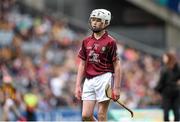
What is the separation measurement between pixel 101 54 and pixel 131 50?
761 inches

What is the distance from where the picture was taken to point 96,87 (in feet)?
45.1

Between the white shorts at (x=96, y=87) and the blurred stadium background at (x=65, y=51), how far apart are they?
4.79 meters

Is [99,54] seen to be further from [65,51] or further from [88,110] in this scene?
[65,51]

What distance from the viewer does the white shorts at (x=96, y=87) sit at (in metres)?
13.7

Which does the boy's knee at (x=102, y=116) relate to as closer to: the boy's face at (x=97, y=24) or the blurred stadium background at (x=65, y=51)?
the boy's face at (x=97, y=24)

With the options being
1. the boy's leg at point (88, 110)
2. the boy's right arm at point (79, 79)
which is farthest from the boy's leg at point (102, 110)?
the boy's right arm at point (79, 79)

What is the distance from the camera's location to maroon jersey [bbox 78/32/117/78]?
1368 centimetres

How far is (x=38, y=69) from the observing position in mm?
26609

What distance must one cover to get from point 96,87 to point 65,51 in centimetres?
1583

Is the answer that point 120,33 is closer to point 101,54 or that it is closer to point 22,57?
point 22,57

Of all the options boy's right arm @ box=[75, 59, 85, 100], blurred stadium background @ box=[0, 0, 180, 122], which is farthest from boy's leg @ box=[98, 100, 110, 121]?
blurred stadium background @ box=[0, 0, 180, 122]

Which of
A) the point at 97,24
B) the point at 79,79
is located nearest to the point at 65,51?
the point at 79,79

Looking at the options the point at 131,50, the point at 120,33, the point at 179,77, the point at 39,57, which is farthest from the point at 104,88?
the point at 120,33

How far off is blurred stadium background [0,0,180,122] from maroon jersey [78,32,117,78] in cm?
483
